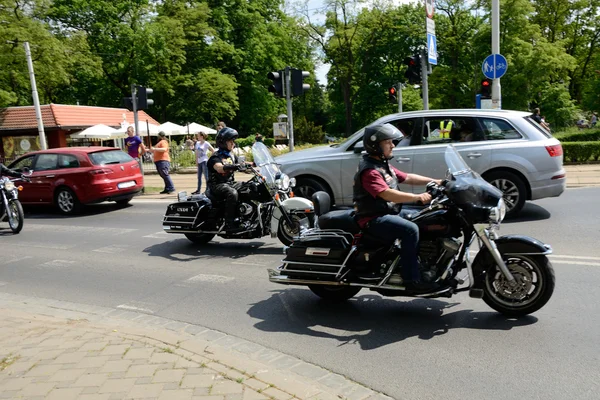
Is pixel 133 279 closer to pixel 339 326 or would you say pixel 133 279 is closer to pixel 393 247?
pixel 339 326

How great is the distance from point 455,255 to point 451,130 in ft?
16.6

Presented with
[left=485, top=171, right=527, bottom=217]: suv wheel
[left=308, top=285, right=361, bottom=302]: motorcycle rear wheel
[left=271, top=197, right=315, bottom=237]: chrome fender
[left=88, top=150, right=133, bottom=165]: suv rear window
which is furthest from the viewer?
[left=88, top=150, right=133, bottom=165]: suv rear window

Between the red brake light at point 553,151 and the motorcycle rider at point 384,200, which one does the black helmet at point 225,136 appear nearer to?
the motorcycle rider at point 384,200

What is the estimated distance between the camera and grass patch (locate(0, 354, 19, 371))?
4.13 meters

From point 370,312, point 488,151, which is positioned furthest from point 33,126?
point 370,312

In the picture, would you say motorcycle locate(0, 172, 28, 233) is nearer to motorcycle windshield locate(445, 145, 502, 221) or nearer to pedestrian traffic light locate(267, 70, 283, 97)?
pedestrian traffic light locate(267, 70, 283, 97)

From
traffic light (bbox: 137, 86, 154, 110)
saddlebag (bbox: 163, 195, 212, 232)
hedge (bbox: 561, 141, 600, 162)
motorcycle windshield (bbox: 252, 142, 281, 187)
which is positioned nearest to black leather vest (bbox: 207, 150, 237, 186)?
saddlebag (bbox: 163, 195, 212, 232)

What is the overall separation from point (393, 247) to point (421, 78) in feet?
39.1

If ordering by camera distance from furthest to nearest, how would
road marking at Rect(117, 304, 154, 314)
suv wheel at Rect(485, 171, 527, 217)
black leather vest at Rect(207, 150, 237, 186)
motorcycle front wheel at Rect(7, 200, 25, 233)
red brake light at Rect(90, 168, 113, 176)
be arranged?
1. red brake light at Rect(90, 168, 113, 176)
2. motorcycle front wheel at Rect(7, 200, 25, 233)
3. suv wheel at Rect(485, 171, 527, 217)
4. black leather vest at Rect(207, 150, 237, 186)
5. road marking at Rect(117, 304, 154, 314)

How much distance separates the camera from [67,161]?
1348 cm

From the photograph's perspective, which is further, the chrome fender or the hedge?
the hedge

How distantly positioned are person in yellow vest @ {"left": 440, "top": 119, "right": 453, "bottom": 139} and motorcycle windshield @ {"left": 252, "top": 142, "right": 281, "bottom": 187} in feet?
10.4

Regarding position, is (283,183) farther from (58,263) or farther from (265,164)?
(58,263)

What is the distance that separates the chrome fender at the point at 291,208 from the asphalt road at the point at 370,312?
0.45m
